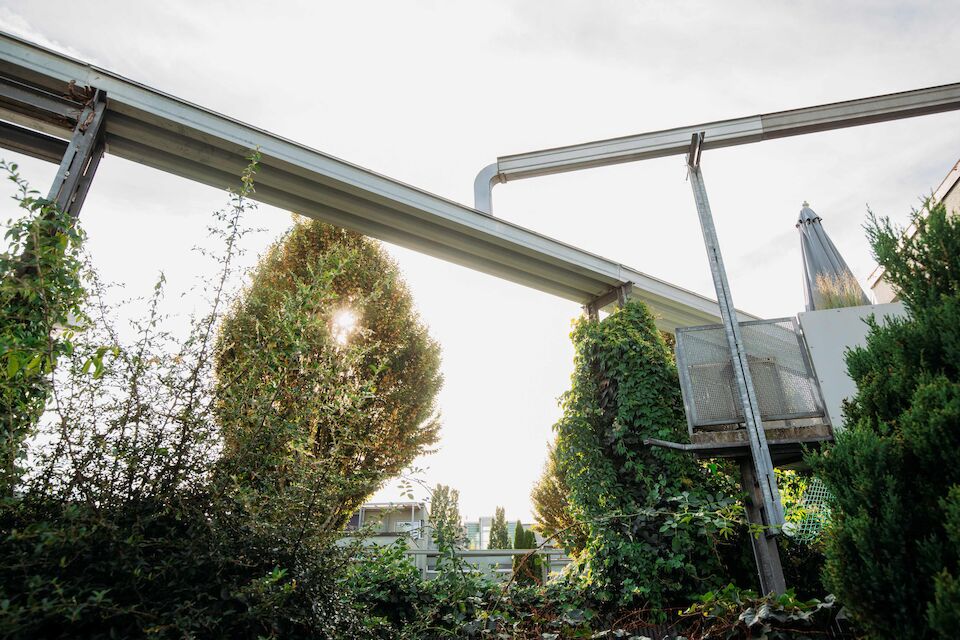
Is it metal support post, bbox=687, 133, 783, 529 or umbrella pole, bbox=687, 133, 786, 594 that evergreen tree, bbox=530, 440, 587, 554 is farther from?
metal support post, bbox=687, 133, 783, 529

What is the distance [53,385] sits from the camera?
5.47 ft

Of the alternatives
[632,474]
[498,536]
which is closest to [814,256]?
[632,474]

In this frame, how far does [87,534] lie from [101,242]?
171 centimetres

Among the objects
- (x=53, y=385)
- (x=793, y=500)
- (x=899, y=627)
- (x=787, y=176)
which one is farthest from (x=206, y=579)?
(x=787, y=176)

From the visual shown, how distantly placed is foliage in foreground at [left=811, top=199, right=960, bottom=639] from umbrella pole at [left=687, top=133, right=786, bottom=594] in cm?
182

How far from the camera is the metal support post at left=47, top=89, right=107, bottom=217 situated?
9.90 ft

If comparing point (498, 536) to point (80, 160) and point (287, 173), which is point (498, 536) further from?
point (80, 160)

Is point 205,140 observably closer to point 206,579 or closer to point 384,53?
point 384,53

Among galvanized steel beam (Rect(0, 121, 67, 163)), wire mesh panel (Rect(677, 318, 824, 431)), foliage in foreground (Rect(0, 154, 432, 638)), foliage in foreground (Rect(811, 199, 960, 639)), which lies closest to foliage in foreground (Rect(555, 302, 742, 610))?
wire mesh panel (Rect(677, 318, 824, 431))

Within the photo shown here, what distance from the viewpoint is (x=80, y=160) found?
124 inches

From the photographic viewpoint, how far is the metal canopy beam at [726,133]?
4.77 metres

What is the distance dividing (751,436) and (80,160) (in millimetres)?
5046

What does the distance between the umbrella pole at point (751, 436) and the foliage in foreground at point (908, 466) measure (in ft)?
5.96

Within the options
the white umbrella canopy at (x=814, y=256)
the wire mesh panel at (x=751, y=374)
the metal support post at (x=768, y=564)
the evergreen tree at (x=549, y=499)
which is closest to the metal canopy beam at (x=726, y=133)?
the white umbrella canopy at (x=814, y=256)
